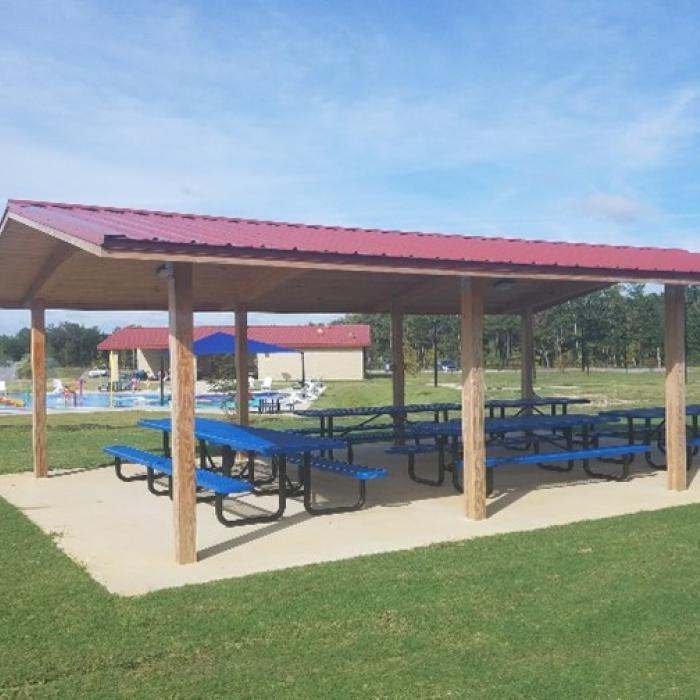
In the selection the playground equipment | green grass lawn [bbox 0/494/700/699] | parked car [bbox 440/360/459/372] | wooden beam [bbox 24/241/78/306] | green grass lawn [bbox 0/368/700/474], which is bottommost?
green grass lawn [bbox 0/494/700/699]

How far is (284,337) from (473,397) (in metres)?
40.7

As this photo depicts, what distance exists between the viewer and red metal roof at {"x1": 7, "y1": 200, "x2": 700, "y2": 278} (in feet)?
19.2

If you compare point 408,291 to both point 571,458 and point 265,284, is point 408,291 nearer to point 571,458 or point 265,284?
point 265,284

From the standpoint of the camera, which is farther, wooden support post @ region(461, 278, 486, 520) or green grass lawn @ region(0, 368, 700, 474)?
green grass lawn @ region(0, 368, 700, 474)

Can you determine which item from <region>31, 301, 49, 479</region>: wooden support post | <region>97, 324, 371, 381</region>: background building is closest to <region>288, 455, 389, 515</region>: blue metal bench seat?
<region>31, 301, 49, 479</region>: wooden support post

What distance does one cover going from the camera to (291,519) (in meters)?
7.68

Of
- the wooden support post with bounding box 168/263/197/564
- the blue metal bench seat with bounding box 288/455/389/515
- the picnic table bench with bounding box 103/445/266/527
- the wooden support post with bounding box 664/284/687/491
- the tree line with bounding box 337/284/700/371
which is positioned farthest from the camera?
the tree line with bounding box 337/284/700/371

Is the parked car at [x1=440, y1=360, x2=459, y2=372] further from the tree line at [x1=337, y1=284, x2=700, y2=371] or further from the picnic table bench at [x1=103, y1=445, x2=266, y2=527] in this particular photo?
the picnic table bench at [x1=103, y1=445, x2=266, y2=527]

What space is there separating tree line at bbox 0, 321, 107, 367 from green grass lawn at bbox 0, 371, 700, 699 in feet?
232

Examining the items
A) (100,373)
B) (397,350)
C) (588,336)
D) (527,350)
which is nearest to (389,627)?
(397,350)

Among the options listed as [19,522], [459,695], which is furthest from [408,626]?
[19,522]

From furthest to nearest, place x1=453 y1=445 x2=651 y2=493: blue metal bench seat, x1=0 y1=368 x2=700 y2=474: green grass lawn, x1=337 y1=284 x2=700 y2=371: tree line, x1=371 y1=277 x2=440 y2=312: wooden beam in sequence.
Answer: x1=337 y1=284 x2=700 y2=371: tree line → x1=0 y1=368 x2=700 y2=474: green grass lawn → x1=371 y1=277 x2=440 y2=312: wooden beam → x1=453 y1=445 x2=651 y2=493: blue metal bench seat

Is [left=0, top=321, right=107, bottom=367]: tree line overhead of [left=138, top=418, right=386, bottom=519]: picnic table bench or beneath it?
overhead

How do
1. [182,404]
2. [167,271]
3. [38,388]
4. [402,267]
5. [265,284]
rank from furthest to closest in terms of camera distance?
[38,388] < [265,284] < [402,267] < [167,271] < [182,404]
